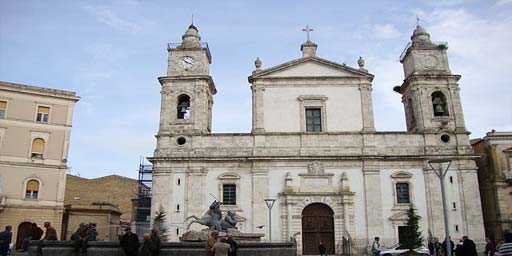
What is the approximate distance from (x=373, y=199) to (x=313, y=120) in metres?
5.96

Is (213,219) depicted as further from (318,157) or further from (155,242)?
(318,157)

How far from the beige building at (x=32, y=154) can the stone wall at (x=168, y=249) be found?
17.2m

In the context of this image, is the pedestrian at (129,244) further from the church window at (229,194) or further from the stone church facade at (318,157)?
the church window at (229,194)

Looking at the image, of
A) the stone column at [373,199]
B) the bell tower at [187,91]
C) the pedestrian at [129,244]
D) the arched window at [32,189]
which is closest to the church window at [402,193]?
the stone column at [373,199]

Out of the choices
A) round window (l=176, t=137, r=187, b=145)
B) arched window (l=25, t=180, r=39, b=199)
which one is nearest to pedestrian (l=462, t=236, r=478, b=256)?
round window (l=176, t=137, r=187, b=145)

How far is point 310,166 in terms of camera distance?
27203 mm

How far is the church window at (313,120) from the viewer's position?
28.6 m

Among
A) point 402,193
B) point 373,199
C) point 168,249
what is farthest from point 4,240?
point 402,193

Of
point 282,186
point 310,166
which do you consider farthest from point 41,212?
point 310,166

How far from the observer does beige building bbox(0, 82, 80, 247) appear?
28.2m

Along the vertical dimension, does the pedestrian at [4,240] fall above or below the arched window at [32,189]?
below

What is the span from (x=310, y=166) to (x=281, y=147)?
2058 mm

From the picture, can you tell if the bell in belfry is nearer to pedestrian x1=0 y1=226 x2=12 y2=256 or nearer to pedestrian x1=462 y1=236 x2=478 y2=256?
pedestrian x1=462 y1=236 x2=478 y2=256

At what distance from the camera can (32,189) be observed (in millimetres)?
28812
